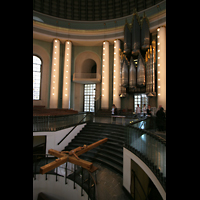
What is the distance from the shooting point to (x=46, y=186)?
225 inches

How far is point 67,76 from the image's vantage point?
1606 cm

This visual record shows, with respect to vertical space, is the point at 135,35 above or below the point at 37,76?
above

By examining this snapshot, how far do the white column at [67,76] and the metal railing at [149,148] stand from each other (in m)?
11.9

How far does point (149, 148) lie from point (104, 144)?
12.8 feet

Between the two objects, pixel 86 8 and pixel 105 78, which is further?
pixel 86 8

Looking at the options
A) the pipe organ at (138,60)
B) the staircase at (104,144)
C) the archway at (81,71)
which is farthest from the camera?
the archway at (81,71)

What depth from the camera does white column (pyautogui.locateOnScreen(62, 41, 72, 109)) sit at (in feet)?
51.9

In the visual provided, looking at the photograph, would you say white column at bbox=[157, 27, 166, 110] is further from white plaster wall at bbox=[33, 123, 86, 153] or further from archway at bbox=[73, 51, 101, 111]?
white plaster wall at bbox=[33, 123, 86, 153]

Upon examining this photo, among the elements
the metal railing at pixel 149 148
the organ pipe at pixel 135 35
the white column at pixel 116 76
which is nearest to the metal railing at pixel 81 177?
the metal railing at pixel 149 148

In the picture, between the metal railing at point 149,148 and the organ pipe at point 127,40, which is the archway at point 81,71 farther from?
the metal railing at point 149,148

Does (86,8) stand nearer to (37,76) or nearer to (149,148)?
(37,76)

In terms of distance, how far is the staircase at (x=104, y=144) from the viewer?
612 centimetres

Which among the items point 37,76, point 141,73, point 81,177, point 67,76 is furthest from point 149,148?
point 37,76
